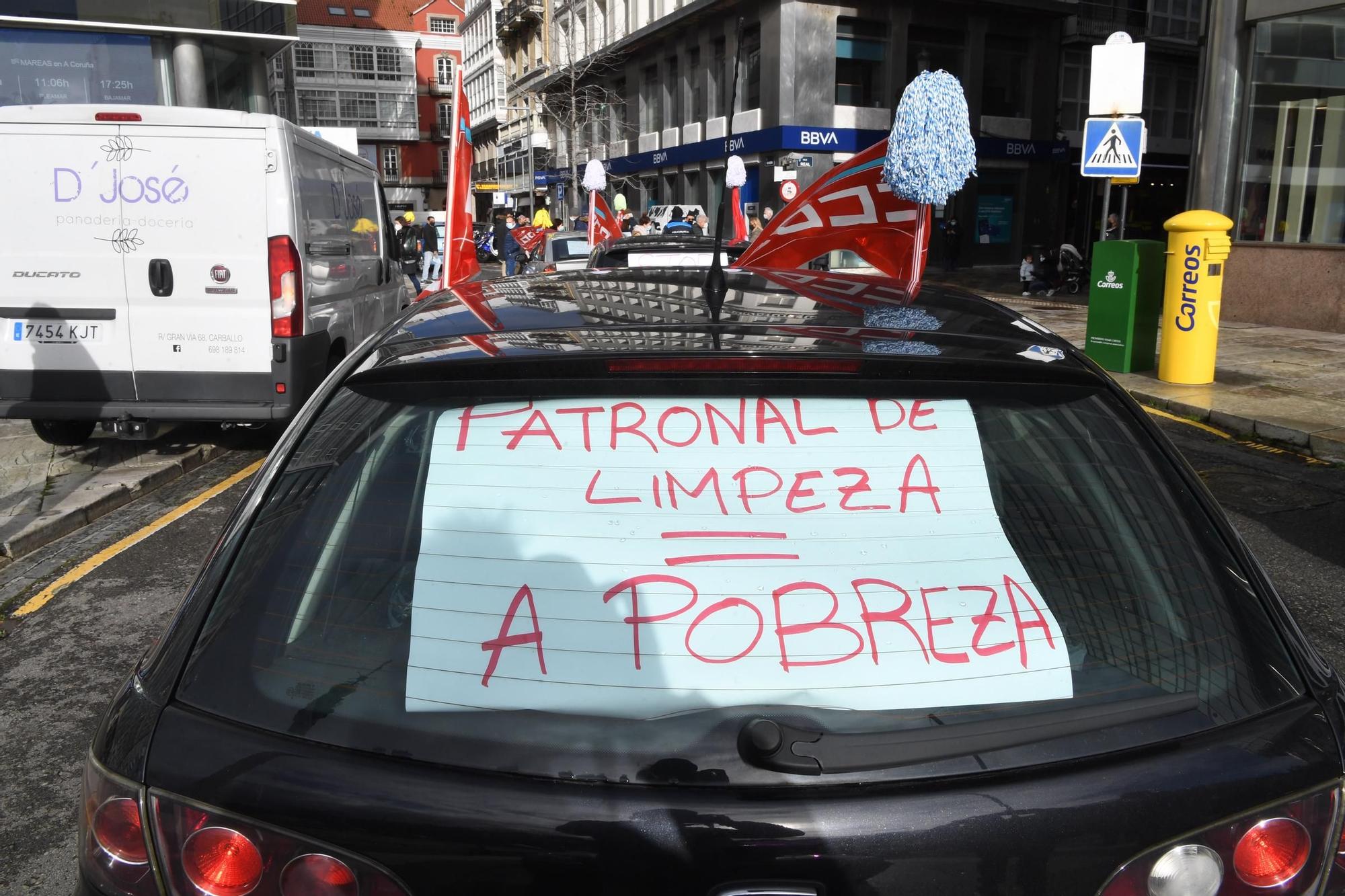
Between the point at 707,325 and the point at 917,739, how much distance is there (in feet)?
2.74

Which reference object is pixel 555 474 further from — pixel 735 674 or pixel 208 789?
pixel 208 789

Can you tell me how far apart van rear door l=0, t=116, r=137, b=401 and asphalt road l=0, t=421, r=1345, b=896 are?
106 centimetres

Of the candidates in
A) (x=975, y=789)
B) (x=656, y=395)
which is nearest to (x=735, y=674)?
(x=975, y=789)

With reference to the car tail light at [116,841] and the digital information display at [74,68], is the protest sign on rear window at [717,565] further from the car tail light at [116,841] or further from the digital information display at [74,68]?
the digital information display at [74,68]

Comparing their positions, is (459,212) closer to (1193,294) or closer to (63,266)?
(63,266)

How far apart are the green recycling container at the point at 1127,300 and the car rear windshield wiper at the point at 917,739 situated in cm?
1049

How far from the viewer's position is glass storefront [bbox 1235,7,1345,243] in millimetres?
14977

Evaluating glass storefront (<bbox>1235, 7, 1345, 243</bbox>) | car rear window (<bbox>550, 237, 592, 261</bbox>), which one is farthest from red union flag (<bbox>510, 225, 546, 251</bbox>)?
glass storefront (<bbox>1235, 7, 1345, 243</bbox>)

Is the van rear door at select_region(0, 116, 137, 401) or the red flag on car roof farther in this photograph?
the red flag on car roof

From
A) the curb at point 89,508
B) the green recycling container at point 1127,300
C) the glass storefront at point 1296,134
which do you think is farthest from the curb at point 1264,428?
the glass storefront at point 1296,134

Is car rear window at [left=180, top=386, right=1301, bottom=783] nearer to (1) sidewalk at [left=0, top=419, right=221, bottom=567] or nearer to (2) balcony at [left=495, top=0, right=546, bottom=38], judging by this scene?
(1) sidewalk at [left=0, top=419, right=221, bottom=567]

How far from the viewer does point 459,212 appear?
7.38 m

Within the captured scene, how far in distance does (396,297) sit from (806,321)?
391 inches

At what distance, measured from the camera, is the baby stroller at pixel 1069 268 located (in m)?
23.8
